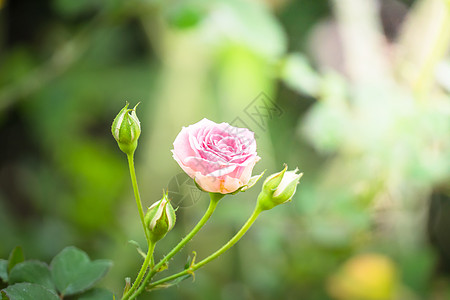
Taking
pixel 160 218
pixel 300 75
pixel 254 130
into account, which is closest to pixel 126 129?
pixel 160 218

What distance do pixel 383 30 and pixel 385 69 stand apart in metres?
0.16

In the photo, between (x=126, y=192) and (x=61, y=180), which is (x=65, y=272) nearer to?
(x=126, y=192)

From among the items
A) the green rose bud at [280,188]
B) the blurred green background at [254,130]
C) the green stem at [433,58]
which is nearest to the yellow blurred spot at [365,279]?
the blurred green background at [254,130]

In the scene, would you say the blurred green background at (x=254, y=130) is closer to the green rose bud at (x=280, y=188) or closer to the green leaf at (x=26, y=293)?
the green rose bud at (x=280, y=188)

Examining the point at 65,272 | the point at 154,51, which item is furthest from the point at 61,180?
the point at 65,272

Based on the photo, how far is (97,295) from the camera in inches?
15.9

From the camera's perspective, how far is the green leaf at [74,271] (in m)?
0.41

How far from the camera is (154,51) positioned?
1443 millimetres

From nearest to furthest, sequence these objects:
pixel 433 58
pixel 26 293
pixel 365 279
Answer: pixel 26 293
pixel 433 58
pixel 365 279

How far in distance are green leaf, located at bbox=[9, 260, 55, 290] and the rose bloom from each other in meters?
0.14

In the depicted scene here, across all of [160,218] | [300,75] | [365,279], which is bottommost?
[365,279]

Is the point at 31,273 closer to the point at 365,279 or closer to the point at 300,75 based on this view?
the point at 300,75

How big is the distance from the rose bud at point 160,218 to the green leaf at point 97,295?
0.22 feet

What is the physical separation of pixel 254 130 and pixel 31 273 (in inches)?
12.3
